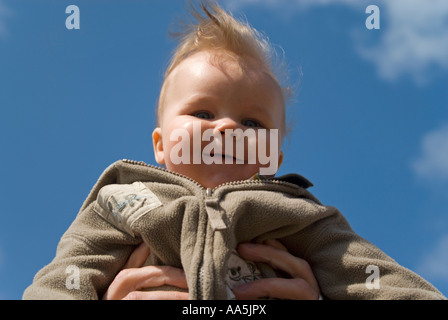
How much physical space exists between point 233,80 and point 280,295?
1.29 meters

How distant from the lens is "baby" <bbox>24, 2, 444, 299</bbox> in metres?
2.30

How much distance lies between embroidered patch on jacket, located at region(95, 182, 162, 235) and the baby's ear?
0.61 meters

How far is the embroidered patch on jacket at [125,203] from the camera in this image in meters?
2.42

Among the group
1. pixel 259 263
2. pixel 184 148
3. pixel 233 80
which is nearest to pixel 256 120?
pixel 233 80

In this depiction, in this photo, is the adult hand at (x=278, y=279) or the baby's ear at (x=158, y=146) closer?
the adult hand at (x=278, y=279)

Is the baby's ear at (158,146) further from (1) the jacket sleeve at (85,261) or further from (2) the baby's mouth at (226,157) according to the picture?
(1) the jacket sleeve at (85,261)

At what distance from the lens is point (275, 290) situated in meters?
2.32

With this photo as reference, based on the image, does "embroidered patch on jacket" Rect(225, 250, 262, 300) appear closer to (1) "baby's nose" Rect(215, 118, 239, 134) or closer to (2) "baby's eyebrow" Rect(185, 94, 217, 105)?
(1) "baby's nose" Rect(215, 118, 239, 134)

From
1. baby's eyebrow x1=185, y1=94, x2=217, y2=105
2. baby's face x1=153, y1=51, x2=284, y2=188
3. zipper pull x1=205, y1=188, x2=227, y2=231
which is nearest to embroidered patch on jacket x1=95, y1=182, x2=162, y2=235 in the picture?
zipper pull x1=205, y1=188, x2=227, y2=231

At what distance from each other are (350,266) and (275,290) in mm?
387

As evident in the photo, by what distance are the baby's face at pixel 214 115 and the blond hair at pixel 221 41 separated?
152 mm

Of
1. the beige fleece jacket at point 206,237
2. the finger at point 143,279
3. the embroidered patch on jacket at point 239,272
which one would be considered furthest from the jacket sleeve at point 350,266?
the finger at point 143,279
